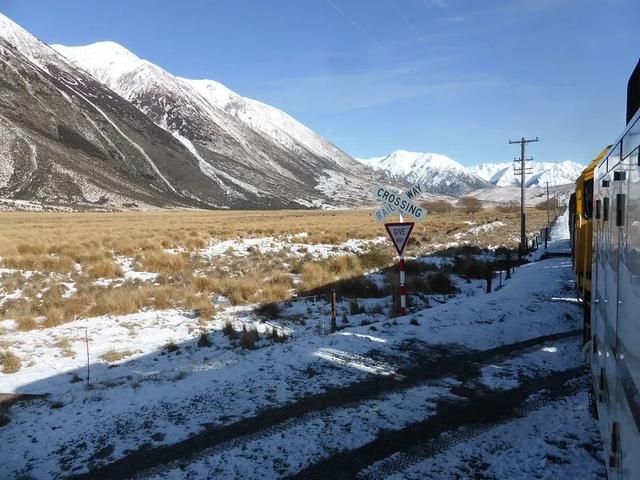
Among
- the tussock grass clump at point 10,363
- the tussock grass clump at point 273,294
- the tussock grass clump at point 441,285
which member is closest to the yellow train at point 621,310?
the tussock grass clump at point 10,363

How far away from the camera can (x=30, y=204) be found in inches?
4154

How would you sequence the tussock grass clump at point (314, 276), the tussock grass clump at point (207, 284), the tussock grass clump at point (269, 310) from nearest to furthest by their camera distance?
the tussock grass clump at point (269, 310) < the tussock grass clump at point (207, 284) < the tussock grass clump at point (314, 276)

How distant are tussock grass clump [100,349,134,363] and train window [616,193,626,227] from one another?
747cm

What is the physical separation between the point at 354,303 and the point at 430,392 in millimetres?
5888

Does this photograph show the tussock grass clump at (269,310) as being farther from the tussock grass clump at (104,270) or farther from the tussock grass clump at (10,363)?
the tussock grass clump at (104,270)

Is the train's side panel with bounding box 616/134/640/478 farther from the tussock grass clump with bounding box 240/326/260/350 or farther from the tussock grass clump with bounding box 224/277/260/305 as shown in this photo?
the tussock grass clump with bounding box 224/277/260/305

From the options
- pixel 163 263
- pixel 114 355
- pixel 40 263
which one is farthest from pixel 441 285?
pixel 40 263

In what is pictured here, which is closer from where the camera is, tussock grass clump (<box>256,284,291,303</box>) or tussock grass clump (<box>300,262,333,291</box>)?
tussock grass clump (<box>256,284,291,303</box>)

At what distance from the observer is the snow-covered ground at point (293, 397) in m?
4.58

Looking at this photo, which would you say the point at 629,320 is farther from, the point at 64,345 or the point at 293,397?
the point at 64,345

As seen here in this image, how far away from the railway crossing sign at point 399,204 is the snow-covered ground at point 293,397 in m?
2.04

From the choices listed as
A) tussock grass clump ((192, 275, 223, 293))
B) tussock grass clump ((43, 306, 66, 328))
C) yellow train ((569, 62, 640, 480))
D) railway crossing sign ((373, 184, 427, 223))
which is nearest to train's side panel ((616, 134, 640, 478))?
yellow train ((569, 62, 640, 480))

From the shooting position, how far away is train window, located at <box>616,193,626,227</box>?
10.5ft

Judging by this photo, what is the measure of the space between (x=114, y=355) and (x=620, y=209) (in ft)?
25.0
